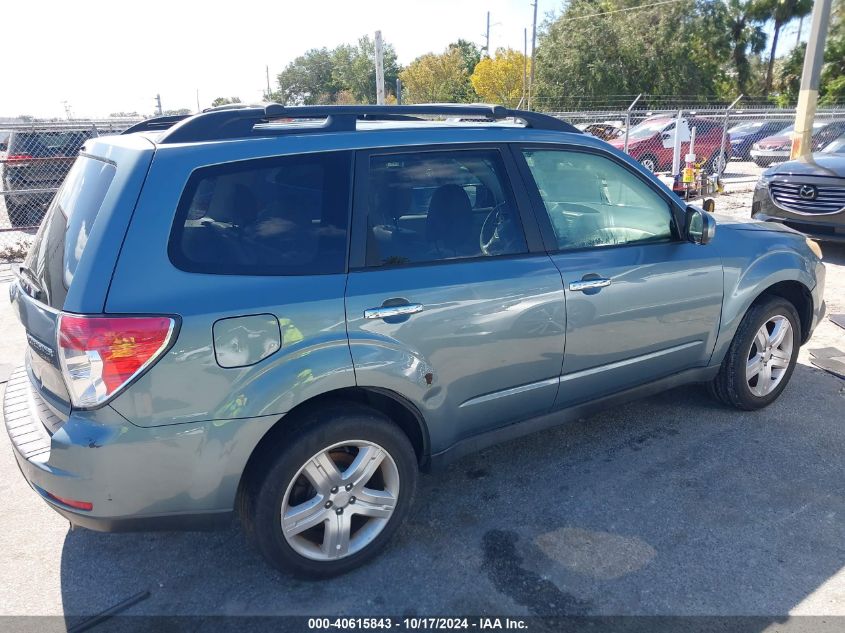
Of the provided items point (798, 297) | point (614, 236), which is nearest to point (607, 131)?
point (798, 297)

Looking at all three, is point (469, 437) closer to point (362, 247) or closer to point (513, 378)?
point (513, 378)

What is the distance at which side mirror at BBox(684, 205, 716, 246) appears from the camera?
3.62 m

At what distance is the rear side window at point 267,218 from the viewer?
2.44 metres

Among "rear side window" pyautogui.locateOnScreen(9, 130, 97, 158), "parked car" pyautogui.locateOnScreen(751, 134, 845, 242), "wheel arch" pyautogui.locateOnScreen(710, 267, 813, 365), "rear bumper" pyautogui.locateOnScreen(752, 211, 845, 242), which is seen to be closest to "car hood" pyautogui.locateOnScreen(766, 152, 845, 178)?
"parked car" pyautogui.locateOnScreen(751, 134, 845, 242)

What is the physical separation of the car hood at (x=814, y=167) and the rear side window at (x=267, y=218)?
7.32 meters

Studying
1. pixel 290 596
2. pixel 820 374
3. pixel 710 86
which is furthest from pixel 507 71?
pixel 290 596

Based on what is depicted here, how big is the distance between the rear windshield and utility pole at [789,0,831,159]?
981 centimetres

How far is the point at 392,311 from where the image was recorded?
2715mm

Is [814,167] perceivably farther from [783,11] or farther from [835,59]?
[783,11]

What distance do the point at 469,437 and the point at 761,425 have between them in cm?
215

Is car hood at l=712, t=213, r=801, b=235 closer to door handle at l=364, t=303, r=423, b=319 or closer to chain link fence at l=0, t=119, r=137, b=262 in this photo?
door handle at l=364, t=303, r=423, b=319

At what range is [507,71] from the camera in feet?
138

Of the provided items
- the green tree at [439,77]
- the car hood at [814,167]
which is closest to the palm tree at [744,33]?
the green tree at [439,77]

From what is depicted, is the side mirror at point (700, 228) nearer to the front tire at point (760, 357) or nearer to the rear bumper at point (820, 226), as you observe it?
the front tire at point (760, 357)
